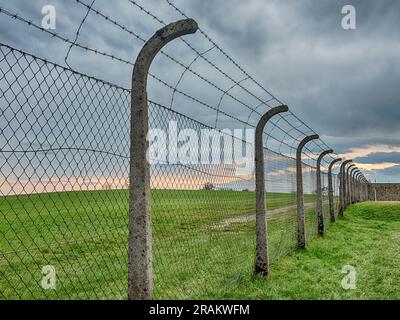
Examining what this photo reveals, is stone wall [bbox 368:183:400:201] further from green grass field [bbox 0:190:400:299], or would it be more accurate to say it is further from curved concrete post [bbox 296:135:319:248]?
green grass field [bbox 0:190:400:299]

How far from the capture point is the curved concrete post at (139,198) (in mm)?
3586

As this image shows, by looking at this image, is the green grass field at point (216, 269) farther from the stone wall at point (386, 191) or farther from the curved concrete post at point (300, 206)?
the stone wall at point (386, 191)

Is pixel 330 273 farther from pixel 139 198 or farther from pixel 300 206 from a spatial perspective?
pixel 139 198

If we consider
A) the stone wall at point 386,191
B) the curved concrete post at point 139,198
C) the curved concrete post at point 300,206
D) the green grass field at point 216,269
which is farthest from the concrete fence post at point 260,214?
the stone wall at point 386,191

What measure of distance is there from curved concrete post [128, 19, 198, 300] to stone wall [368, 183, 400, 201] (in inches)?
2858

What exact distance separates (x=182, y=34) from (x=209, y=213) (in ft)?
10.0

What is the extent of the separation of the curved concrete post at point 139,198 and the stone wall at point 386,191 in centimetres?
7258

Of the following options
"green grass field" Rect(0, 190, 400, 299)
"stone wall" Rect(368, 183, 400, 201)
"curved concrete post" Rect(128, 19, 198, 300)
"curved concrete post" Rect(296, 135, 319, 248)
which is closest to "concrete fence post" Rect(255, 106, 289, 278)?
"green grass field" Rect(0, 190, 400, 299)

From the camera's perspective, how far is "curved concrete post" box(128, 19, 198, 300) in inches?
141

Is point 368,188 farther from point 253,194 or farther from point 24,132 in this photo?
point 24,132

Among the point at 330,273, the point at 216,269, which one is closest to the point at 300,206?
the point at 330,273

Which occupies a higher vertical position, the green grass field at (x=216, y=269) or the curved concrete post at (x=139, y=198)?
the curved concrete post at (x=139, y=198)

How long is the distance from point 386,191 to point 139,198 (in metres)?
74.7
